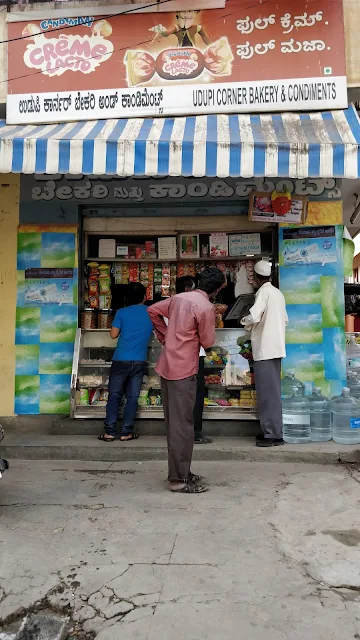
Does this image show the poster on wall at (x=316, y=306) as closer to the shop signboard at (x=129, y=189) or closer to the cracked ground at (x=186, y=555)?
the shop signboard at (x=129, y=189)

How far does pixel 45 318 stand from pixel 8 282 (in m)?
0.63

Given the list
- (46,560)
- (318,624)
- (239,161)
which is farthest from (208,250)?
(318,624)

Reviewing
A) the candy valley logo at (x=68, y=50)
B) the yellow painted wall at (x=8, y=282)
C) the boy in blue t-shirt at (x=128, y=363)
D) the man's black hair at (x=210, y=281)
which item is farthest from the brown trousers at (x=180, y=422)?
the candy valley logo at (x=68, y=50)

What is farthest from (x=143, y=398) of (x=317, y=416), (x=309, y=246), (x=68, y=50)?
(x=68, y=50)

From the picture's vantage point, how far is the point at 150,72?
5.27m

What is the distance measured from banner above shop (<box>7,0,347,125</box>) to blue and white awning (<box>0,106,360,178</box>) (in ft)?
1.81

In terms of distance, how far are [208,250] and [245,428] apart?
2.20 metres

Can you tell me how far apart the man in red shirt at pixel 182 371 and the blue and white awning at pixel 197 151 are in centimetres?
121

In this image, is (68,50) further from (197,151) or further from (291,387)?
(291,387)

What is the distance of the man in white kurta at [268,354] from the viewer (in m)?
5.19

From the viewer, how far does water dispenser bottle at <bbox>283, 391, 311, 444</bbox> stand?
533 centimetres

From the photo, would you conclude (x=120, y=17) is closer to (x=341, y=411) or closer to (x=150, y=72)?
(x=150, y=72)

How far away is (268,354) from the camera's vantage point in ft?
17.0

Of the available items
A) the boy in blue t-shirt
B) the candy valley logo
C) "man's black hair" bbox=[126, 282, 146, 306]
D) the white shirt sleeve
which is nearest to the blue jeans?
the boy in blue t-shirt
